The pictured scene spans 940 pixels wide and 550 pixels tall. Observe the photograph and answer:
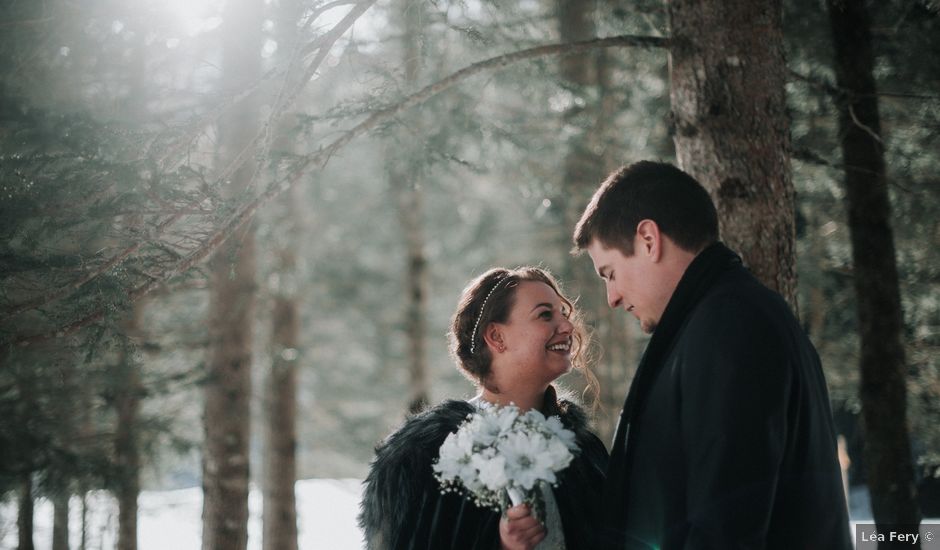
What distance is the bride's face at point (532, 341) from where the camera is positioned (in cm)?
455

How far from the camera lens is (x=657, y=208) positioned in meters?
3.19

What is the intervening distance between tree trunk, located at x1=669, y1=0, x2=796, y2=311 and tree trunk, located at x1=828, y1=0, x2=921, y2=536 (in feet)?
8.30

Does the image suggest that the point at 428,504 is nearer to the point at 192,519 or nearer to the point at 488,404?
the point at 488,404

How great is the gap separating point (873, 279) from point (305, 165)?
17.0ft

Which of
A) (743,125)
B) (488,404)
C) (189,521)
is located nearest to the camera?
(488,404)

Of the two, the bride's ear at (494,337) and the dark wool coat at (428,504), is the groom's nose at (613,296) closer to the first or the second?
the dark wool coat at (428,504)

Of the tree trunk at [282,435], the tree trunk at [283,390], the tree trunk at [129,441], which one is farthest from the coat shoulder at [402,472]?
the tree trunk at [282,435]

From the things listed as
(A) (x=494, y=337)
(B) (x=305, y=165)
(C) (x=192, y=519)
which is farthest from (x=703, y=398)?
(C) (x=192, y=519)

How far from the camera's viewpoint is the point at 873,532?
725 cm

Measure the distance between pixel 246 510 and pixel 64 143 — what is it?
177 inches

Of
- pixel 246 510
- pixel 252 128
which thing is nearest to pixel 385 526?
pixel 246 510

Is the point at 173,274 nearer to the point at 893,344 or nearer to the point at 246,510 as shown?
the point at 246,510

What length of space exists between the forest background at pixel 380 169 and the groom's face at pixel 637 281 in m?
1.91

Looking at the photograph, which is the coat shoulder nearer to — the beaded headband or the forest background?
the beaded headband
